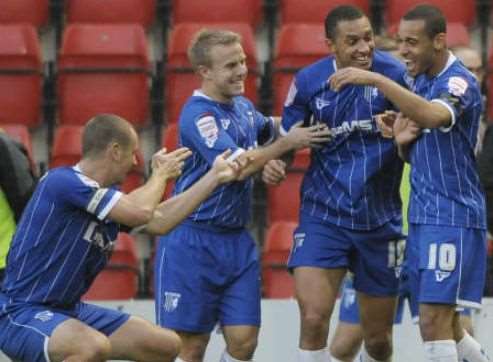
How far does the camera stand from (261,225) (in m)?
10.5

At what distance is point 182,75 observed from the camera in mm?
10703

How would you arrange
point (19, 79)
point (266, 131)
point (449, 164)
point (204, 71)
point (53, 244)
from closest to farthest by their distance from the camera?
point (53, 244) < point (449, 164) < point (204, 71) < point (266, 131) < point (19, 79)

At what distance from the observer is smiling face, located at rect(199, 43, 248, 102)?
8.00 meters

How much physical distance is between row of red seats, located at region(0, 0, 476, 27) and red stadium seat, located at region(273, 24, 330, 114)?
1.13 feet

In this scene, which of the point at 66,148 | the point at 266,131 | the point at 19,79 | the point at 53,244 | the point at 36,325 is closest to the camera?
the point at 36,325

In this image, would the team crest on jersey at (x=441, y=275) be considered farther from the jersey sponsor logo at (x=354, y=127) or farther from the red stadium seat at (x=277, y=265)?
the red stadium seat at (x=277, y=265)

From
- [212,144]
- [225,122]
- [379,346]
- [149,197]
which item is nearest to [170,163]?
[149,197]

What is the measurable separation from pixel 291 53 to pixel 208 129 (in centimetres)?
292

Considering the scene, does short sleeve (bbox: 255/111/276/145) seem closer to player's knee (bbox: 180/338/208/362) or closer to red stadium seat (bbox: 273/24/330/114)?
player's knee (bbox: 180/338/208/362)

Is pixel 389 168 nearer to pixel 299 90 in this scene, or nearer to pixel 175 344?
pixel 299 90

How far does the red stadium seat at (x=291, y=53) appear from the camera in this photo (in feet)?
34.9

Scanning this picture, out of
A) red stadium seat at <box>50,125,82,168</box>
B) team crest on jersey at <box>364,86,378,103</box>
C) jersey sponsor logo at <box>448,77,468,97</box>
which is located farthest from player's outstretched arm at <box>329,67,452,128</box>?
red stadium seat at <box>50,125,82,168</box>

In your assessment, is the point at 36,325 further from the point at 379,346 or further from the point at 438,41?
the point at 438,41

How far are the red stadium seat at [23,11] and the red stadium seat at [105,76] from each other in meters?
0.42
